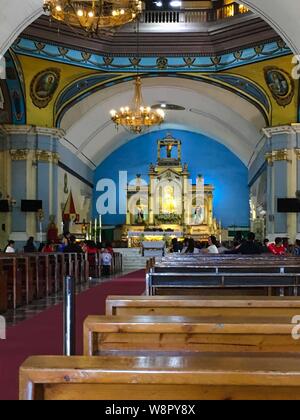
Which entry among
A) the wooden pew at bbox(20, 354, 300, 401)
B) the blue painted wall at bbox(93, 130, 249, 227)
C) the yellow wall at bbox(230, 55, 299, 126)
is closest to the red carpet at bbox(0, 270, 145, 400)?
the wooden pew at bbox(20, 354, 300, 401)

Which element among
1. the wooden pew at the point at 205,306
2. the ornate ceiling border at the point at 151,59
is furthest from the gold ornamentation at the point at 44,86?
the wooden pew at the point at 205,306

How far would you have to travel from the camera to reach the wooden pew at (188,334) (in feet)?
6.58

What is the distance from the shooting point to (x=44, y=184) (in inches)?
685

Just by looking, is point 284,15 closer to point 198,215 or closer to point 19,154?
point 19,154

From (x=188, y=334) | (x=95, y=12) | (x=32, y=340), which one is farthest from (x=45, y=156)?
(x=188, y=334)

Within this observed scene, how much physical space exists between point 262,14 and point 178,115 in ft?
41.8

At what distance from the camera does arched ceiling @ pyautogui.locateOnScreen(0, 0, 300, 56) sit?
29.6 feet

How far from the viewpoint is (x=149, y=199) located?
2362 cm

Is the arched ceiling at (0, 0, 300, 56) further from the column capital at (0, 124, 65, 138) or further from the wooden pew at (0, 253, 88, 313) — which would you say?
the column capital at (0, 124, 65, 138)

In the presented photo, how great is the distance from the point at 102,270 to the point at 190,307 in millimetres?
12472

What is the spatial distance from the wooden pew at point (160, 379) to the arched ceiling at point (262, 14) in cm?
811

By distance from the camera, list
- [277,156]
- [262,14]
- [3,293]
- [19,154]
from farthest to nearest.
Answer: [19,154] < [277,156] < [262,14] < [3,293]

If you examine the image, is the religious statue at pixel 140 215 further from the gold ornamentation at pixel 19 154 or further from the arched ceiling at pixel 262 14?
the arched ceiling at pixel 262 14

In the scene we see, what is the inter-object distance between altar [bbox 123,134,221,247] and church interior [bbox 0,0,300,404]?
0.05 m
